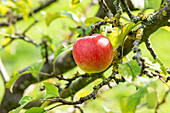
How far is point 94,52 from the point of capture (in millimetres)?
745

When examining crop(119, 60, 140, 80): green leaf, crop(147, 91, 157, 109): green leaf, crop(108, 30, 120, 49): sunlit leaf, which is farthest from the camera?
crop(108, 30, 120, 49): sunlit leaf

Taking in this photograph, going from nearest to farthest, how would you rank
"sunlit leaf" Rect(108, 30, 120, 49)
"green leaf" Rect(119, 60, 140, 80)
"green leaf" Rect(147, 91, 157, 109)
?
1. "green leaf" Rect(147, 91, 157, 109)
2. "green leaf" Rect(119, 60, 140, 80)
3. "sunlit leaf" Rect(108, 30, 120, 49)

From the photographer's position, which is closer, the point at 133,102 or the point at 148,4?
the point at 133,102

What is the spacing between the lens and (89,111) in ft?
8.43

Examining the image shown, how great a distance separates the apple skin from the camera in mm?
745

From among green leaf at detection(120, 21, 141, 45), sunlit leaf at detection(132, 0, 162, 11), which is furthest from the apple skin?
sunlit leaf at detection(132, 0, 162, 11)

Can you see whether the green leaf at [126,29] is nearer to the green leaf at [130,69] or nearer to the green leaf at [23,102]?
the green leaf at [130,69]

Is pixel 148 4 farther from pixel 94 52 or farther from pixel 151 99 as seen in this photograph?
pixel 151 99

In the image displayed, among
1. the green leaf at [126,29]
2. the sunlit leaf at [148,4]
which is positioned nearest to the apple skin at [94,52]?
the green leaf at [126,29]

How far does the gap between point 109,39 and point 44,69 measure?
71 centimetres

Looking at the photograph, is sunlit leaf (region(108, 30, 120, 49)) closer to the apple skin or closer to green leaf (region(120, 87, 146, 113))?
the apple skin

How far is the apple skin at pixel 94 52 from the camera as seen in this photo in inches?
29.3

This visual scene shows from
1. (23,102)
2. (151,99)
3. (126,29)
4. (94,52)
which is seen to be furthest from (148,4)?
(23,102)

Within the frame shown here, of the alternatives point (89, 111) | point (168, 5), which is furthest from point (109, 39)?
point (89, 111)
